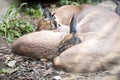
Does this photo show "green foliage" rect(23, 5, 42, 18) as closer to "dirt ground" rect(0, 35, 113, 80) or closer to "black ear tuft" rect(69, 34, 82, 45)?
"dirt ground" rect(0, 35, 113, 80)

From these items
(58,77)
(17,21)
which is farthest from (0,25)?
(58,77)

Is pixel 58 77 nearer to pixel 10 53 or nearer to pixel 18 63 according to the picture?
pixel 18 63

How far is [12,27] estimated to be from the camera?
4.90 m

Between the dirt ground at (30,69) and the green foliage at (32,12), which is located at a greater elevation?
the green foliage at (32,12)

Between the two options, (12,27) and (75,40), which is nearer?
(75,40)

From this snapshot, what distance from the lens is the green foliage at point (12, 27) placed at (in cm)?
473

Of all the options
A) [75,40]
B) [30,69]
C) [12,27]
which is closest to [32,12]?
[12,27]

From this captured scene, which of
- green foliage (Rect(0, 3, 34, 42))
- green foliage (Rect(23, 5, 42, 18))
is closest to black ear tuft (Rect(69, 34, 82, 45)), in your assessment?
green foliage (Rect(0, 3, 34, 42))

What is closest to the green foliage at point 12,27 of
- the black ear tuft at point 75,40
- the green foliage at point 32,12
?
the green foliage at point 32,12

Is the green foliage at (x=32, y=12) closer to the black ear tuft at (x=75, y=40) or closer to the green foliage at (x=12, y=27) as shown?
the green foliage at (x=12, y=27)

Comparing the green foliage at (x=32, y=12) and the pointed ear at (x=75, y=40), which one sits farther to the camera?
the green foliage at (x=32, y=12)

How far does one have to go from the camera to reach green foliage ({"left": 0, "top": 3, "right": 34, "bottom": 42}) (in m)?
4.73

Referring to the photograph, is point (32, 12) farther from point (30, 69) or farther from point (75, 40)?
point (30, 69)

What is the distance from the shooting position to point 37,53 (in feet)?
12.6
